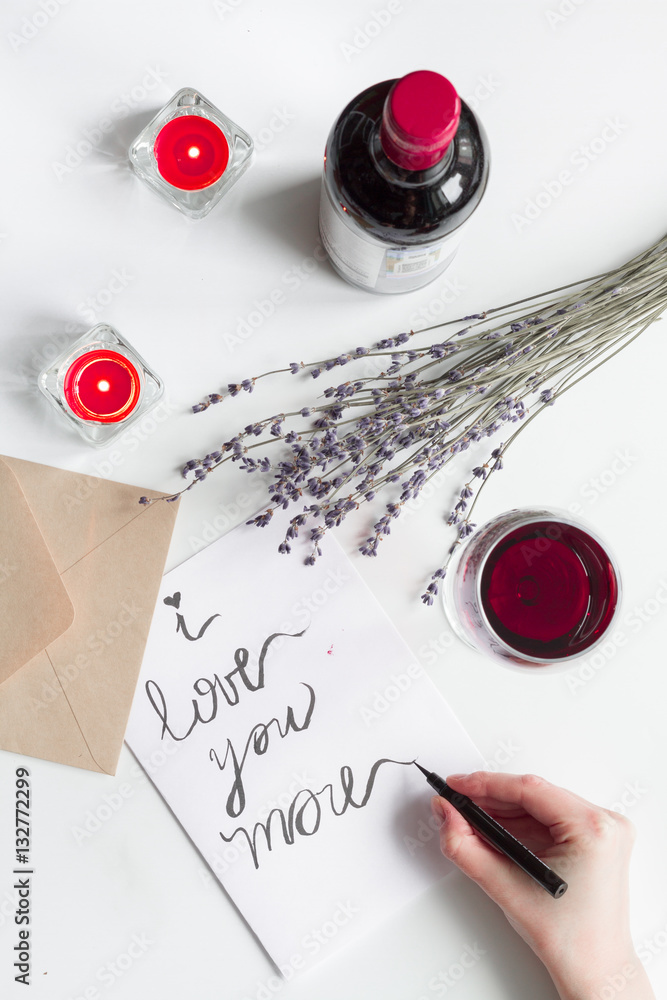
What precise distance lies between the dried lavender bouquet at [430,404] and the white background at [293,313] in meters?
0.03

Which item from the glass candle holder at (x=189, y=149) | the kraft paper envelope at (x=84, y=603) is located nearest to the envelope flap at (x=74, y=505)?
the kraft paper envelope at (x=84, y=603)

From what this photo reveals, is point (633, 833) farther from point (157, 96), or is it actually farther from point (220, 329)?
point (157, 96)

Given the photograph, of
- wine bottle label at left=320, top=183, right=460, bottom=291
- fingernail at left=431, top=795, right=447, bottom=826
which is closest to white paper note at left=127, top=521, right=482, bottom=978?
fingernail at left=431, top=795, right=447, bottom=826

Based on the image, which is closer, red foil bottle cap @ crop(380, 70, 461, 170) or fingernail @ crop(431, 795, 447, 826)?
red foil bottle cap @ crop(380, 70, 461, 170)

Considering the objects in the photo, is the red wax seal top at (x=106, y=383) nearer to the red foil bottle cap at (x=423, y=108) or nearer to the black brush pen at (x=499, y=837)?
the red foil bottle cap at (x=423, y=108)

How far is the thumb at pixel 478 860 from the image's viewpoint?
80cm

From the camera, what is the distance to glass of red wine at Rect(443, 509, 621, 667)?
753mm

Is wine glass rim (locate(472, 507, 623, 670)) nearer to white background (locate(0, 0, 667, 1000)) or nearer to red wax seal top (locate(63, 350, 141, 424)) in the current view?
white background (locate(0, 0, 667, 1000))

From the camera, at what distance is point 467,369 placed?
804 mm

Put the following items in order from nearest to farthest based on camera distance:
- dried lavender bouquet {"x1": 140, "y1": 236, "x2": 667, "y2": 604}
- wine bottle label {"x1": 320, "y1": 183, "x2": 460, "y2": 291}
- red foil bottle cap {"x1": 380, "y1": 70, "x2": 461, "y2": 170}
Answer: red foil bottle cap {"x1": 380, "y1": 70, "x2": 461, "y2": 170} → wine bottle label {"x1": 320, "y1": 183, "x2": 460, "y2": 291} → dried lavender bouquet {"x1": 140, "y1": 236, "x2": 667, "y2": 604}

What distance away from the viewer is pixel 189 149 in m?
0.82

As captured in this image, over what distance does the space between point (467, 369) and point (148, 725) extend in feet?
1.88

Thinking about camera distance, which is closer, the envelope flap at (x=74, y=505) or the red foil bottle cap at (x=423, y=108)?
the red foil bottle cap at (x=423, y=108)

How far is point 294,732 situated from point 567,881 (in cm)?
36
